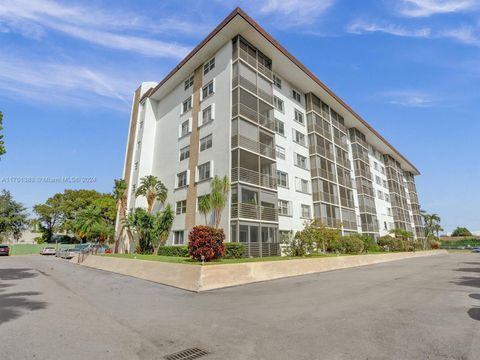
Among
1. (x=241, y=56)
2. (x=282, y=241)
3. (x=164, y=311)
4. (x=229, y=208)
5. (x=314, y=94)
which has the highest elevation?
(x=314, y=94)

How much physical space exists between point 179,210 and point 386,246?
32.4 m

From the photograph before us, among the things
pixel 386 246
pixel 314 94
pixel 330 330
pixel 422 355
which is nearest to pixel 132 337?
pixel 330 330

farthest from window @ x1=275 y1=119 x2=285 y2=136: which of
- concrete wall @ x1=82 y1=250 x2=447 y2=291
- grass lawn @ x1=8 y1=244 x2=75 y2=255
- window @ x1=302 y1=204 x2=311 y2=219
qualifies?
grass lawn @ x1=8 y1=244 x2=75 y2=255

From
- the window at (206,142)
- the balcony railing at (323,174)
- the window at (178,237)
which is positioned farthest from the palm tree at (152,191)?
the balcony railing at (323,174)

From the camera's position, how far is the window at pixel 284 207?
26.7 m

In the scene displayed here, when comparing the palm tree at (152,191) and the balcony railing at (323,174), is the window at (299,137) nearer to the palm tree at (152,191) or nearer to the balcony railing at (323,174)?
the balcony railing at (323,174)

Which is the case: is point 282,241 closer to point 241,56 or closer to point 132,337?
point 241,56

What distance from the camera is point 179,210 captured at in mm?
26703

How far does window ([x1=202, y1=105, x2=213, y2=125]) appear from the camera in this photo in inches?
1028

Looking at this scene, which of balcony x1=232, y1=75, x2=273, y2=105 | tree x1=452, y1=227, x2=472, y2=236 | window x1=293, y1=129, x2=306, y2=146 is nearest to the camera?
balcony x1=232, y1=75, x2=273, y2=105

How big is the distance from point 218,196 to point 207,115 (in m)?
9.51

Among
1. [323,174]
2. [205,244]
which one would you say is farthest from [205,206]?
[323,174]

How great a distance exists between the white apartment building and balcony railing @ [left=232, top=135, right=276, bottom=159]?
0.31ft

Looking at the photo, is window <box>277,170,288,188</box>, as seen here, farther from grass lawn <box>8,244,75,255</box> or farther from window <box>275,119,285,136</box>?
grass lawn <box>8,244,75,255</box>
